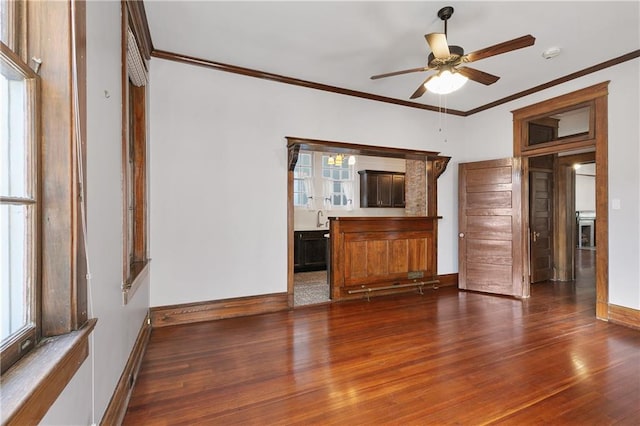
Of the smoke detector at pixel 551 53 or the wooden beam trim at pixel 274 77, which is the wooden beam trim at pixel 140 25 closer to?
the wooden beam trim at pixel 274 77

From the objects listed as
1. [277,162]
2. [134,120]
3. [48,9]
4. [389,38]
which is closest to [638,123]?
[389,38]

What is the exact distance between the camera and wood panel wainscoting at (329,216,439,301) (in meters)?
4.41

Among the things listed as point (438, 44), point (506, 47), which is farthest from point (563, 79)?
point (438, 44)

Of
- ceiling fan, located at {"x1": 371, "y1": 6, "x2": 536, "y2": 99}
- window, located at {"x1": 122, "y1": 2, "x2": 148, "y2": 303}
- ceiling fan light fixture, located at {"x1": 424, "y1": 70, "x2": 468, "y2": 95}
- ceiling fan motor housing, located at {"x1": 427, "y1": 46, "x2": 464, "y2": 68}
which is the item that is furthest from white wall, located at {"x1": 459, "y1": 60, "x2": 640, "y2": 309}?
window, located at {"x1": 122, "y1": 2, "x2": 148, "y2": 303}

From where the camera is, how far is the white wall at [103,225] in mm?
1349

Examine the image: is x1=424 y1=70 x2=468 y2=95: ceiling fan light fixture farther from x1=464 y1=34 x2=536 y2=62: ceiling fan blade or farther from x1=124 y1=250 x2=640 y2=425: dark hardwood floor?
x1=124 y1=250 x2=640 y2=425: dark hardwood floor

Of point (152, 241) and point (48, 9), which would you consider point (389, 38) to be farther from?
point (152, 241)

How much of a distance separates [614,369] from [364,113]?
3.88m

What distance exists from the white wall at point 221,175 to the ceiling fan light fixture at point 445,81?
1610 millimetres

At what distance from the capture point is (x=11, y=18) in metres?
1.05

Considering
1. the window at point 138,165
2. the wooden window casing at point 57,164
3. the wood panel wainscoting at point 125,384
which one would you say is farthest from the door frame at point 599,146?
the window at point 138,165

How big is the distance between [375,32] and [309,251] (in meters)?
4.57

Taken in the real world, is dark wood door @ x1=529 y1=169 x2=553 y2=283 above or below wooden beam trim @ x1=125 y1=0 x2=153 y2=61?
below

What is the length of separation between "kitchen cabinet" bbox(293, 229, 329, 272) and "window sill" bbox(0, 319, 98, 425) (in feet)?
17.6
